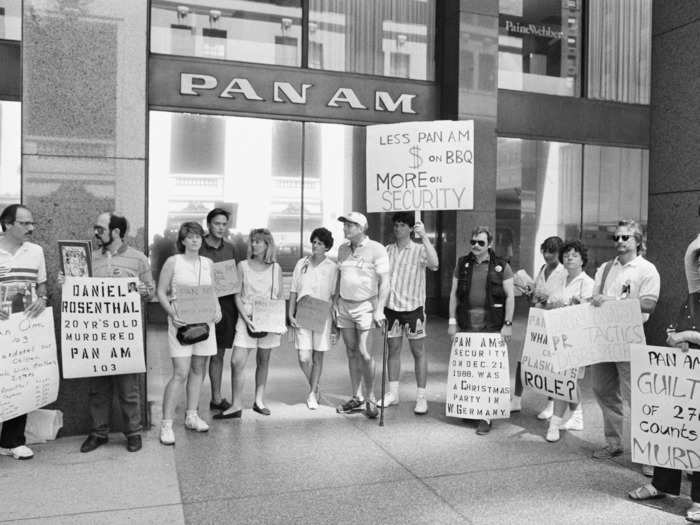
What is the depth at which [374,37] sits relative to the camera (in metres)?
13.6

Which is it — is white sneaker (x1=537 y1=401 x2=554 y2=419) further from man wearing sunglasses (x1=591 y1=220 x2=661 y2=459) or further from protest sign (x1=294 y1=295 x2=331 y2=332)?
protest sign (x1=294 y1=295 x2=331 y2=332)

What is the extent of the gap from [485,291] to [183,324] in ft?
8.85

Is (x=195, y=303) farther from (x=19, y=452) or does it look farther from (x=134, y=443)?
(x=19, y=452)

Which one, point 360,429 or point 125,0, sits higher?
point 125,0

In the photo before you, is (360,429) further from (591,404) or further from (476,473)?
(591,404)

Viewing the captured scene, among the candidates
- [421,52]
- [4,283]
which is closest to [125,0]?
[4,283]

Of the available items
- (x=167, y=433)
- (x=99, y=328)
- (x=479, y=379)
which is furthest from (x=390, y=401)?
(x=99, y=328)

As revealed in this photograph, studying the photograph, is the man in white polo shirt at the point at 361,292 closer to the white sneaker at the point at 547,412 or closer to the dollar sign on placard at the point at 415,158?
the dollar sign on placard at the point at 415,158

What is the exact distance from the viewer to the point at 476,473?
4750 millimetres

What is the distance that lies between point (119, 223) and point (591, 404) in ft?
16.4

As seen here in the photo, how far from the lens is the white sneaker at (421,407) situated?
20.9 feet

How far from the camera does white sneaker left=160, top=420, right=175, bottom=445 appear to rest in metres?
5.33

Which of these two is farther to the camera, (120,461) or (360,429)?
(360,429)

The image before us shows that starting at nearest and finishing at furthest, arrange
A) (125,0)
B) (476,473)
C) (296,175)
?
1. (476,473)
2. (125,0)
3. (296,175)
